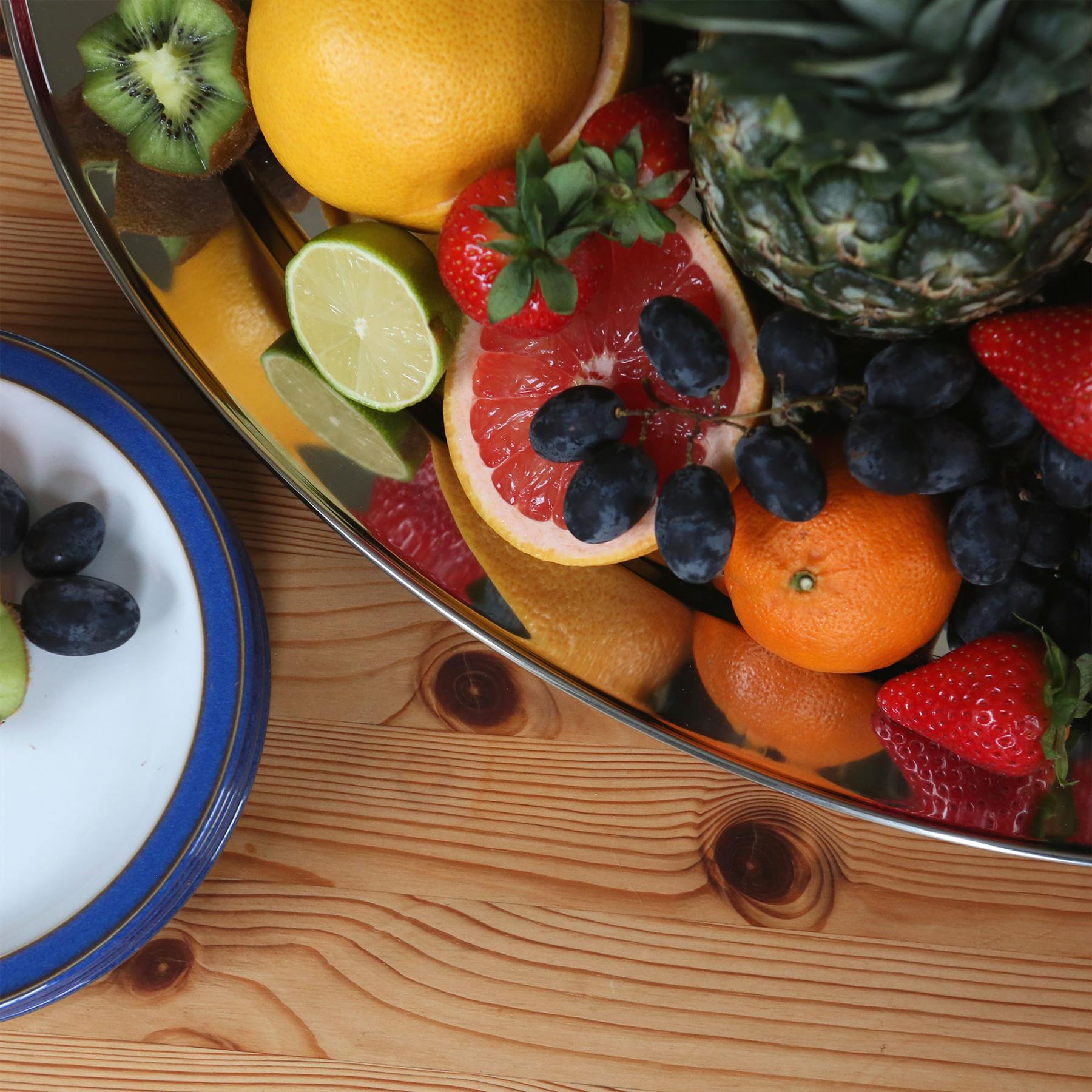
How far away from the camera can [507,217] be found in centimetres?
58

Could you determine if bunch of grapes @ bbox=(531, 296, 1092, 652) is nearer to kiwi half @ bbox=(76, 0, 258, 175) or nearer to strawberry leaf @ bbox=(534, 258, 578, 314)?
strawberry leaf @ bbox=(534, 258, 578, 314)

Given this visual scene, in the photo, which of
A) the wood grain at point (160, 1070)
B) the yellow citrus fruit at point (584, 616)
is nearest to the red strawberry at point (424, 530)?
the yellow citrus fruit at point (584, 616)

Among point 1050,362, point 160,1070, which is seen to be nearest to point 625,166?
point 1050,362

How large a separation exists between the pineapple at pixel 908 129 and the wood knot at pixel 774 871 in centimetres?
48

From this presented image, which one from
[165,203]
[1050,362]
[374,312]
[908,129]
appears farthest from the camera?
[165,203]

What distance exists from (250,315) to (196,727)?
1.07 ft

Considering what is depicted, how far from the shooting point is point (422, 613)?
0.84 metres

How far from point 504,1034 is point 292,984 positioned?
19cm

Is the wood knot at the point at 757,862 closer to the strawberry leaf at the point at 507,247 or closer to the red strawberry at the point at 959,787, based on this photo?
the red strawberry at the point at 959,787

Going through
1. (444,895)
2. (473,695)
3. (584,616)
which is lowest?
(444,895)

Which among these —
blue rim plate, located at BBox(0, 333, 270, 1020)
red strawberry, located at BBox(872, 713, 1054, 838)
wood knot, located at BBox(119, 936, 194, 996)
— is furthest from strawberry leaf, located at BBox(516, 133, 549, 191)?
wood knot, located at BBox(119, 936, 194, 996)

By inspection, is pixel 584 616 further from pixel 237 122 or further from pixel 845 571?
pixel 237 122

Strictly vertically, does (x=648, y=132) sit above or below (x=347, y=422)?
above

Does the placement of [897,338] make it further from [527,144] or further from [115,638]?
[115,638]
